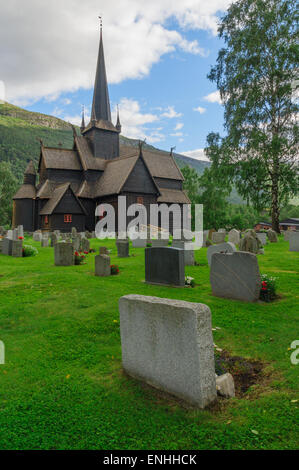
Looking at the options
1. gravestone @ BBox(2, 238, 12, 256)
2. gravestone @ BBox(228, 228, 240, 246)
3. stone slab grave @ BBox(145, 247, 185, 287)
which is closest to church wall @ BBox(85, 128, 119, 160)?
gravestone @ BBox(228, 228, 240, 246)

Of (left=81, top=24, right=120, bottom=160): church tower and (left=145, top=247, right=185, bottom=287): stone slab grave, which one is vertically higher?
(left=81, top=24, right=120, bottom=160): church tower

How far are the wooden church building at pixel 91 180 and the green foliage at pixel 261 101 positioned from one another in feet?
42.0

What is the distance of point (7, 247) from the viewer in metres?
14.9

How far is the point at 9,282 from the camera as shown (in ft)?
27.9

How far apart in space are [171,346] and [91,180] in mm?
35797

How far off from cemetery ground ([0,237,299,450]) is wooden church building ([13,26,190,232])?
2756cm

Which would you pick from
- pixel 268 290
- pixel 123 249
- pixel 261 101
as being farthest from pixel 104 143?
pixel 268 290

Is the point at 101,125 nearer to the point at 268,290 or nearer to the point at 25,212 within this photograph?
the point at 25,212

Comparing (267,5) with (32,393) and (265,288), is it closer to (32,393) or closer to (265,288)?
(265,288)

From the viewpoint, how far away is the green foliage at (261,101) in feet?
71.5

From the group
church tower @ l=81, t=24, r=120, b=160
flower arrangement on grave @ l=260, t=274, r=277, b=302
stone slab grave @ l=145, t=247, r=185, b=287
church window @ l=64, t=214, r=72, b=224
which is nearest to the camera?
flower arrangement on grave @ l=260, t=274, r=277, b=302

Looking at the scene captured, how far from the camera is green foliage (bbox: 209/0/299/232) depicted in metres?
21.8

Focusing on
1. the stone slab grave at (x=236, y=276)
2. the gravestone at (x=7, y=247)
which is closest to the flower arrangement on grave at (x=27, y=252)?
the gravestone at (x=7, y=247)

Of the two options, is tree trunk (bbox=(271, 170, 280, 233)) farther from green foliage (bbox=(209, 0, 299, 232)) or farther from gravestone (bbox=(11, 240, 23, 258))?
gravestone (bbox=(11, 240, 23, 258))
